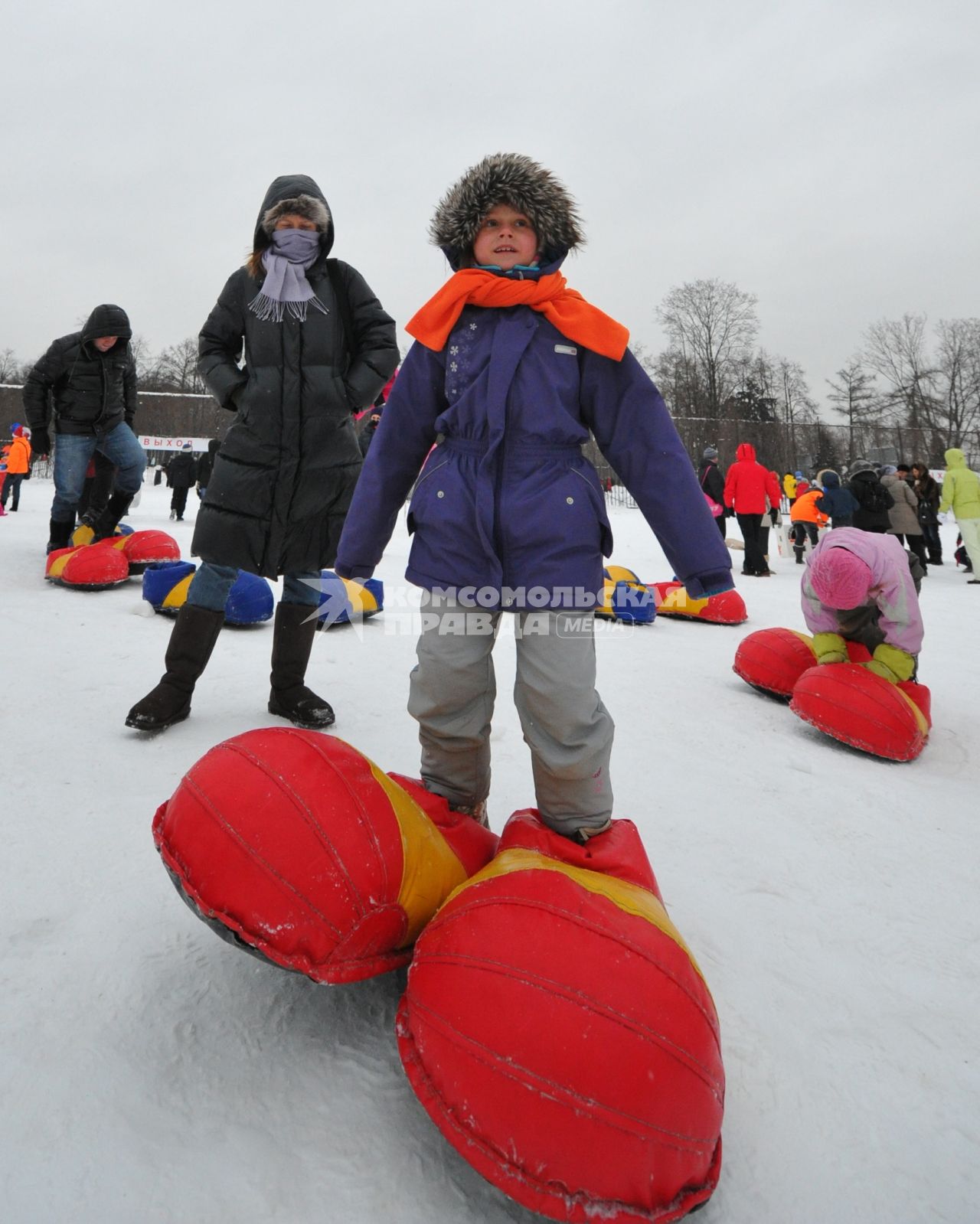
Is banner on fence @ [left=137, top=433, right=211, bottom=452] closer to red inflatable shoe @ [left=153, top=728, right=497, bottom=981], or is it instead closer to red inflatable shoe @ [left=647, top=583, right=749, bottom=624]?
red inflatable shoe @ [left=647, top=583, right=749, bottom=624]

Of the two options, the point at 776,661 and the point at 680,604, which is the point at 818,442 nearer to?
the point at 680,604

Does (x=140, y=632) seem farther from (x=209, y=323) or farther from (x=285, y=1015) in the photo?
(x=285, y=1015)

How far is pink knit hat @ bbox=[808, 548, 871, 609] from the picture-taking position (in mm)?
3199

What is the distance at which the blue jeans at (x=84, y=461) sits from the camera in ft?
17.7

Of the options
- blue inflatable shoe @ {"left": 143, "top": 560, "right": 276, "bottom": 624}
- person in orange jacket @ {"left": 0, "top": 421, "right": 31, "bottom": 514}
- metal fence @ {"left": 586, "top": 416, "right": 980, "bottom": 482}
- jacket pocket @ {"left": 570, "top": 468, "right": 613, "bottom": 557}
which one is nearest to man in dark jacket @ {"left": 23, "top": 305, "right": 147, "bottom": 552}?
blue inflatable shoe @ {"left": 143, "top": 560, "right": 276, "bottom": 624}

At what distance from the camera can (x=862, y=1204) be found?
1006 mm

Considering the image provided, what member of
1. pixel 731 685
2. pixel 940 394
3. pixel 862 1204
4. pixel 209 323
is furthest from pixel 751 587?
pixel 940 394

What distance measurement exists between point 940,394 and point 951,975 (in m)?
49.2

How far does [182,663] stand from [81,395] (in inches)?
149

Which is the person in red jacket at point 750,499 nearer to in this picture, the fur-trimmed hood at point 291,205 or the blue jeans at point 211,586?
the fur-trimmed hood at point 291,205

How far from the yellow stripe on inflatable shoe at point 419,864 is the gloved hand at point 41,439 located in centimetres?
520

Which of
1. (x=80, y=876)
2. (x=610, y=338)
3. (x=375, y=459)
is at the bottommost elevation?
(x=80, y=876)

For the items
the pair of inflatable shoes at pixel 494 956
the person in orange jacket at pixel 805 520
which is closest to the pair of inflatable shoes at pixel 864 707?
the pair of inflatable shoes at pixel 494 956


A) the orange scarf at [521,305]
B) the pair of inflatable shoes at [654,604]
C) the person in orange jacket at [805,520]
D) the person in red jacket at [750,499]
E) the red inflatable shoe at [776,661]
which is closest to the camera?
the orange scarf at [521,305]
